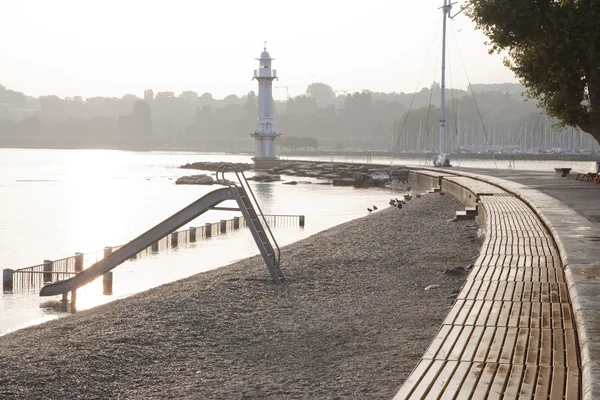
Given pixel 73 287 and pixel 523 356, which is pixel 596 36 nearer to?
pixel 73 287

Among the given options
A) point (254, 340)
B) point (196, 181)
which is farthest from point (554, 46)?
point (196, 181)

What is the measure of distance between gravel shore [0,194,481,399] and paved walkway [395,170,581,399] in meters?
0.78

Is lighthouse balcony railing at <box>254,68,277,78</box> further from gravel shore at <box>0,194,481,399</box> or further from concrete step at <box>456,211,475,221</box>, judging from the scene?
gravel shore at <box>0,194,481,399</box>

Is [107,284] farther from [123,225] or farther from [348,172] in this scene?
[348,172]

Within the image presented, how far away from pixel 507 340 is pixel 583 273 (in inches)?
112

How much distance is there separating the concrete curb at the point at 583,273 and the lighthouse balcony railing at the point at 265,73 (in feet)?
327

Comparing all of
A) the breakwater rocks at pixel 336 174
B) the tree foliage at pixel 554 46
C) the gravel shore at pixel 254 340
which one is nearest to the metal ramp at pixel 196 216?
the gravel shore at pixel 254 340

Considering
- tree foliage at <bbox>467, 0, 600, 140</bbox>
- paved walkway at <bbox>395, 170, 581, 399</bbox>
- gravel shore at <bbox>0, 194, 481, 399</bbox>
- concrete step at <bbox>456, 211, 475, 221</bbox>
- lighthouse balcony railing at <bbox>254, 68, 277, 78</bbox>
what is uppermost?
lighthouse balcony railing at <bbox>254, 68, 277, 78</bbox>

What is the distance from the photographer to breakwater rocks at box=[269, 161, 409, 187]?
85.7 m

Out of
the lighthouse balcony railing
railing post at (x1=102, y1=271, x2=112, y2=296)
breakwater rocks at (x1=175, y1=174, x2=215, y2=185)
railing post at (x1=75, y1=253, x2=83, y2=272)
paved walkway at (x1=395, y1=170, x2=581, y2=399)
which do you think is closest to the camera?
paved walkway at (x1=395, y1=170, x2=581, y2=399)

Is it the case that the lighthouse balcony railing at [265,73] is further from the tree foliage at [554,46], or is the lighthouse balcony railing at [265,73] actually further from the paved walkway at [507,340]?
the paved walkway at [507,340]

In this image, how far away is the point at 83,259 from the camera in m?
26.3

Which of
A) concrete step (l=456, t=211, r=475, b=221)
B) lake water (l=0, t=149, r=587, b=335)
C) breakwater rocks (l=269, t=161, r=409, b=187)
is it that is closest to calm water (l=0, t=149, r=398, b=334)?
lake water (l=0, t=149, r=587, b=335)

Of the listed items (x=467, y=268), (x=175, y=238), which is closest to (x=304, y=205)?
(x=175, y=238)
